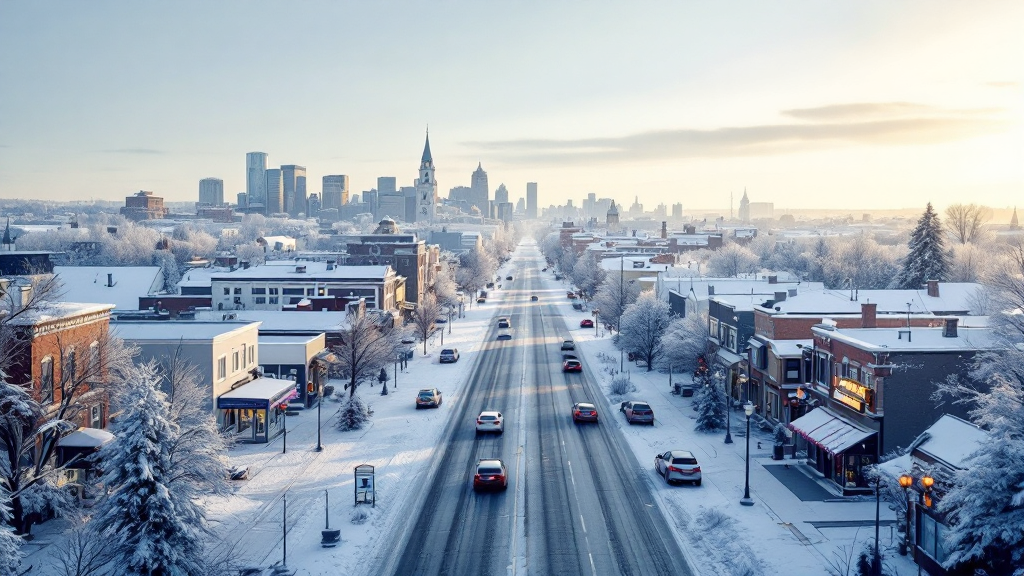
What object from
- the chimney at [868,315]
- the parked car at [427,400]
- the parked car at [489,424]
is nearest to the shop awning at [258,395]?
the parked car at [427,400]

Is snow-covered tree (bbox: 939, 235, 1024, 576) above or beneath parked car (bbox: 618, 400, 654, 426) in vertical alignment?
above

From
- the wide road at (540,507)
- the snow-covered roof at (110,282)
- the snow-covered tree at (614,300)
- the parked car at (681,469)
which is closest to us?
the wide road at (540,507)

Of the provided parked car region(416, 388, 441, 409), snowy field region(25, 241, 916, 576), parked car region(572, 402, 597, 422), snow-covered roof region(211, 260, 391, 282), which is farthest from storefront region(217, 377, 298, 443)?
snow-covered roof region(211, 260, 391, 282)

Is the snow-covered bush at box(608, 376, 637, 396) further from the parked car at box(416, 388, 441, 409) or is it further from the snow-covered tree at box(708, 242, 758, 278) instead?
the snow-covered tree at box(708, 242, 758, 278)

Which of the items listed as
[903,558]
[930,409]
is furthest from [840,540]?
[930,409]

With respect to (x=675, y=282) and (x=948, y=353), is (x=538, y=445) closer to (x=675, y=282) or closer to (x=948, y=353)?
(x=948, y=353)

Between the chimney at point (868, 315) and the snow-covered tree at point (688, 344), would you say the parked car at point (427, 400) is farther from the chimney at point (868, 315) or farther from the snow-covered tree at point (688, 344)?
the chimney at point (868, 315)
